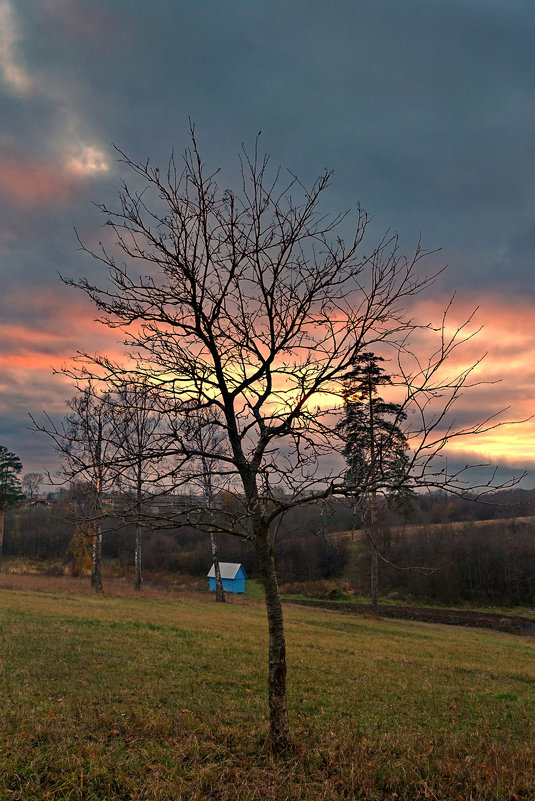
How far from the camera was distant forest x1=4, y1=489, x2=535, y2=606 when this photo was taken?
44906mm

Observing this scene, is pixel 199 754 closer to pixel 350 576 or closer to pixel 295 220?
pixel 295 220

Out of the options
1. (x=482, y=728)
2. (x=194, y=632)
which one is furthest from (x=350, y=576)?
(x=482, y=728)

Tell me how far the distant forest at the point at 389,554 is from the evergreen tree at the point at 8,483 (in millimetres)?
4290

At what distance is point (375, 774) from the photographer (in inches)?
193

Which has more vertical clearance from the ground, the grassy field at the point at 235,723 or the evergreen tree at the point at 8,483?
the evergreen tree at the point at 8,483

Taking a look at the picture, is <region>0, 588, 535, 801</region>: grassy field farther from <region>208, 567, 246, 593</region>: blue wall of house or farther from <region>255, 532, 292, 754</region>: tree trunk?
<region>208, 567, 246, 593</region>: blue wall of house

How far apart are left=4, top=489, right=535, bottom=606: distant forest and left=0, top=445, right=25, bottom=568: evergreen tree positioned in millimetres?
4290

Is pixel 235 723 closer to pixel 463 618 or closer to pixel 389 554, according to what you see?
pixel 463 618

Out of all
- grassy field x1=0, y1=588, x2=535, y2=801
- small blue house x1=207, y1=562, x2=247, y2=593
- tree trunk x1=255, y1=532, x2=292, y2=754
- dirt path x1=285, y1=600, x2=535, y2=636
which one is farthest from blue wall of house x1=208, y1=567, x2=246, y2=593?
tree trunk x1=255, y1=532, x2=292, y2=754

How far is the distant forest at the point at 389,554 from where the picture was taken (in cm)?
4491

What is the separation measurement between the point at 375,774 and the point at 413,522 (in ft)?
203

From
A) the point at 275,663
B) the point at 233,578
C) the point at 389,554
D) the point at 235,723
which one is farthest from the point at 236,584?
the point at 275,663

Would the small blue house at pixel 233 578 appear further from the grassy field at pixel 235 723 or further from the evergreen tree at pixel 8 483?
the grassy field at pixel 235 723

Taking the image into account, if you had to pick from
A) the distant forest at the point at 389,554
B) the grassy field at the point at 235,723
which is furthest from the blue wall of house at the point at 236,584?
the grassy field at the point at 235,723
